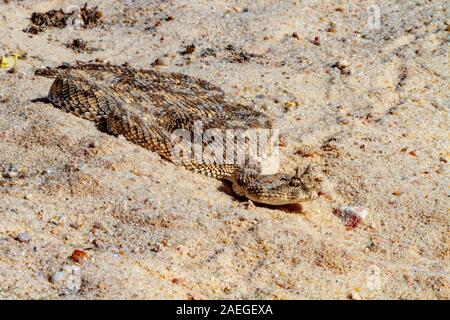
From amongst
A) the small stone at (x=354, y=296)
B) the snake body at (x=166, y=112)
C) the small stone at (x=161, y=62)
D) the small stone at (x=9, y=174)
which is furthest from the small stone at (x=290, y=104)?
the small stone at (x=354, y=296)

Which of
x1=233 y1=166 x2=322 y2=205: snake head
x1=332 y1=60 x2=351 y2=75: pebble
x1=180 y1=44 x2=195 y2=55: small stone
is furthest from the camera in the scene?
x1=180 y1=44 x2=195 y2=55: small stone

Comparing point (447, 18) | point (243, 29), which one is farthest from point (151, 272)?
point (447, 18)

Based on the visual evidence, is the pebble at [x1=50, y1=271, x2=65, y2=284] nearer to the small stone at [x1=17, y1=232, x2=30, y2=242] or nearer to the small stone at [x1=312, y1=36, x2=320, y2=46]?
the small stone at [x1=17, y1=232, x2=30, y2=242]

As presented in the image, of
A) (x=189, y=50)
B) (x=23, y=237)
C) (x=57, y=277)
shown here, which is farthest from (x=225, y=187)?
(x=189, y=50)

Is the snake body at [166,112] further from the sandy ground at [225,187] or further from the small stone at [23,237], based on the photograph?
the small stone at [23,237]

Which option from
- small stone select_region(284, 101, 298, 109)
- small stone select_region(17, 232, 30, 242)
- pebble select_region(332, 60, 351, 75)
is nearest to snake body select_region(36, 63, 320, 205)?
small stone select_region(284, 101, 298, 109)
